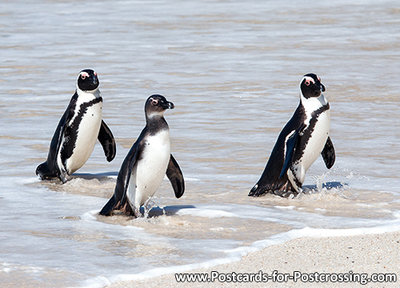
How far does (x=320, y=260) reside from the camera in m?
4.33

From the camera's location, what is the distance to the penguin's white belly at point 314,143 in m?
5.96

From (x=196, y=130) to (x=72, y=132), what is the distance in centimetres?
223

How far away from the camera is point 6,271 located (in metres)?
4.26

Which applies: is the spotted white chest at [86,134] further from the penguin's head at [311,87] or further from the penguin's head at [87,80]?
the penguin's head at [311,87]

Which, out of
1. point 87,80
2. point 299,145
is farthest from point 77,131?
point 299,145

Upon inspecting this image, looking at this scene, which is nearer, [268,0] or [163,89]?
[163,89]

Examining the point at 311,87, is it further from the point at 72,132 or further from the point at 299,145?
the point at 72,132

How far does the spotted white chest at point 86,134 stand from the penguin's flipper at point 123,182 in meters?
1.18

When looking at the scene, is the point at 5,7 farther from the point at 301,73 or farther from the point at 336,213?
the point at 336,213

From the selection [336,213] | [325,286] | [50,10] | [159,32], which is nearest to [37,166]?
[336,213]

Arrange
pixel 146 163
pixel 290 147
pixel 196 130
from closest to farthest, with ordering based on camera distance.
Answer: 1. pixel 146 163
2. pixel 290 147
3. pixel 196 130

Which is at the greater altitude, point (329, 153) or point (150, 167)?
point (150, 167)

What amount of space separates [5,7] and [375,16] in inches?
383

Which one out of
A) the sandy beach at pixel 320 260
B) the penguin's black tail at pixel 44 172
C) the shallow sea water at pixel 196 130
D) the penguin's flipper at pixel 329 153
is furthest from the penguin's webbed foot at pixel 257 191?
the penguin's black tail at pixel 44 172
